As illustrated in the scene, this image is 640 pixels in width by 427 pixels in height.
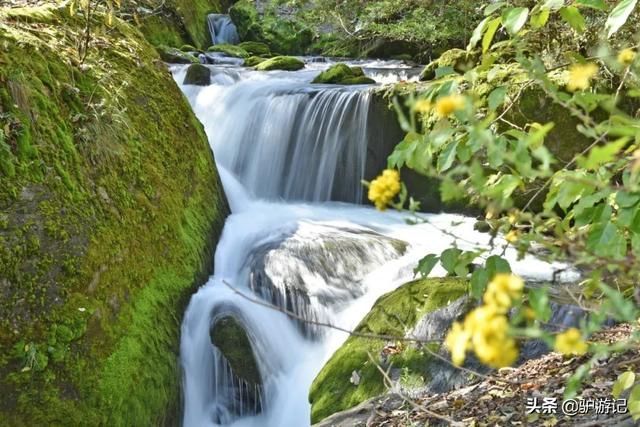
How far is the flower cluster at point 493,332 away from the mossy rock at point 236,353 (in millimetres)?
3636

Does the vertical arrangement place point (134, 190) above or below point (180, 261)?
above

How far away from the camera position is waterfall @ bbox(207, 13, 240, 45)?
648 inches

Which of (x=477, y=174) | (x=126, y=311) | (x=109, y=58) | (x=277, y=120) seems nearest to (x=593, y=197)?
(x=477, y=174)

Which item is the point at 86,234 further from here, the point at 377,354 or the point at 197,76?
the point at 197,76

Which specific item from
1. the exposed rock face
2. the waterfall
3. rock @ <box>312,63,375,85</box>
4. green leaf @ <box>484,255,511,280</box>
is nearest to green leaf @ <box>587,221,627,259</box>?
green leaf @ <box>484,255,511,280</box>

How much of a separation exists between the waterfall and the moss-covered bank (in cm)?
1195

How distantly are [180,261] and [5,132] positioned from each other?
1.61m

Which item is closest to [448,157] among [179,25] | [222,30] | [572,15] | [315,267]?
[572,15]

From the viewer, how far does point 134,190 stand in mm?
4078

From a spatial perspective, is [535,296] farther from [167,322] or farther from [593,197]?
[167,322]

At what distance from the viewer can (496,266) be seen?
1389 mm

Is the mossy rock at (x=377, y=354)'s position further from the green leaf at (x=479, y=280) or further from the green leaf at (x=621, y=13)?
the green leaf at (x=621, y=13)

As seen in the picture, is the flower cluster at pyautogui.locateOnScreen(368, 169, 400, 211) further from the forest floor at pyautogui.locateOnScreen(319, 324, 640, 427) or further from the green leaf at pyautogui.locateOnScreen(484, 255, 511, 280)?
the forest floor at pyautogui.locateOnScreen(319, 324, 640, 427)

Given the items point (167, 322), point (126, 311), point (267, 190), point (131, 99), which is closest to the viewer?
point (126, 311)
